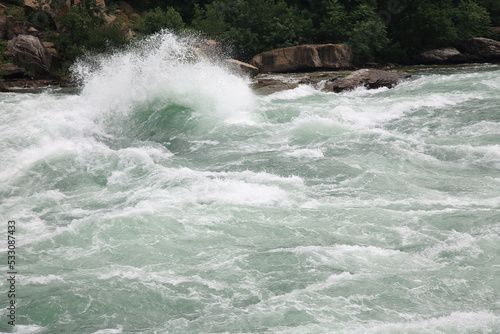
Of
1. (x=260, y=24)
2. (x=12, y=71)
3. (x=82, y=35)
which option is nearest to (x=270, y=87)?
(x=260, y=24)

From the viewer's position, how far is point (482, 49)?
25750 millimetres

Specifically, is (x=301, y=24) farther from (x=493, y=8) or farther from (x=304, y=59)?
(x=493, y=8)

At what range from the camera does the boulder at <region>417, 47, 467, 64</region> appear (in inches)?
1005

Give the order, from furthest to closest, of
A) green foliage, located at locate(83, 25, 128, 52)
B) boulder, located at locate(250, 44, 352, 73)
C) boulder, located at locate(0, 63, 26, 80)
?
boulder, located at locate(250, 44, 352, 73) < green foliage, located at locate(83, 25, 128, 52) < boulder, located at locate(0, 63, 26, 80)

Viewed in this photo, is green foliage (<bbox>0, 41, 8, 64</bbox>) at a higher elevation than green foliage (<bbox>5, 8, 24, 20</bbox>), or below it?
below

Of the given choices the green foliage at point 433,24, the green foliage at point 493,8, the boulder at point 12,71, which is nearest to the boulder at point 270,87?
the boulder at point 12,71

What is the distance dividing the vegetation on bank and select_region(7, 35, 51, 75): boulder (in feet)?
6.28

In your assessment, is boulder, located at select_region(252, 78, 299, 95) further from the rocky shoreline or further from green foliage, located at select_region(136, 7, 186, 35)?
green foliage, located at select_region(136, 7, 186, 35)

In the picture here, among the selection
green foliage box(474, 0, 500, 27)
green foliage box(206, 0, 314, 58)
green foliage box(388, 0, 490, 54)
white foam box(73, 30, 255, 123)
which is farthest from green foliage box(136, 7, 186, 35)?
green foliage box(474, 0, 500, 27)

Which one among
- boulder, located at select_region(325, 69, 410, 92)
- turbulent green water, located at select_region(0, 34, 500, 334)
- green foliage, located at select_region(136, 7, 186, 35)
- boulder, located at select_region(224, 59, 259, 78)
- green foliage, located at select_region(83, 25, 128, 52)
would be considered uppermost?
green foliage, located at select_region(136, 7, 186, 35)

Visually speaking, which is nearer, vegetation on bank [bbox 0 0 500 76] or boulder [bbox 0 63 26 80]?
boulder [bbox 0 63 26 80]

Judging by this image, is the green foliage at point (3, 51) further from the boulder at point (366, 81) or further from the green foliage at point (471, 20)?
the green foliage at point (471, 20)

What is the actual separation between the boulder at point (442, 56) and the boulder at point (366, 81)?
8.46 metres

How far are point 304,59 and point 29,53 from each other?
39.4 feet
